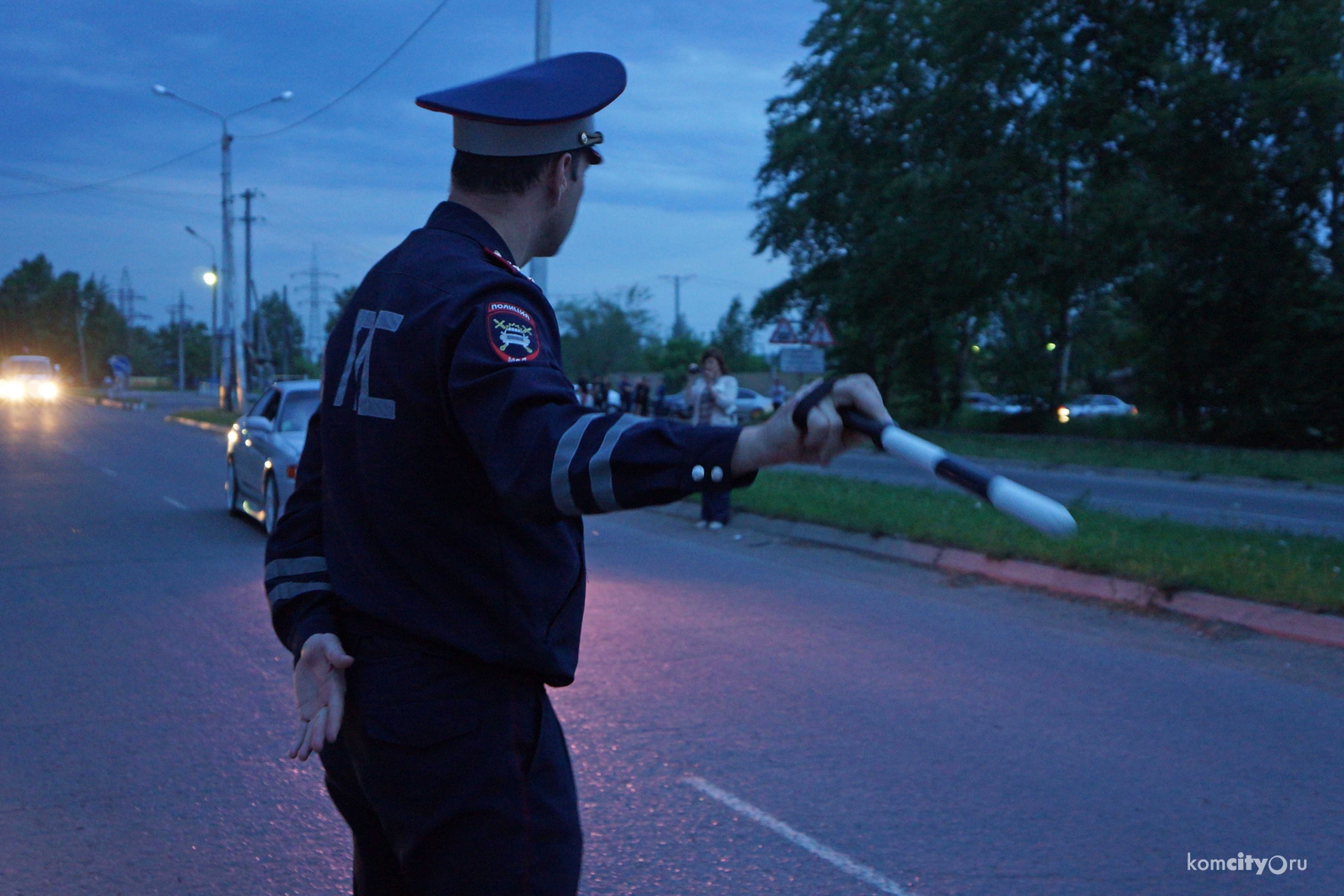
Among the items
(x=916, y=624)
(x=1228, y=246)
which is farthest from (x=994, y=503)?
(x=1228, y=246)

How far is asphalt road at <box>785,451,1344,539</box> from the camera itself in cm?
1436

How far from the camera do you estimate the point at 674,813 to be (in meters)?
4.48

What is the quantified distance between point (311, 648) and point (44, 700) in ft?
15.9

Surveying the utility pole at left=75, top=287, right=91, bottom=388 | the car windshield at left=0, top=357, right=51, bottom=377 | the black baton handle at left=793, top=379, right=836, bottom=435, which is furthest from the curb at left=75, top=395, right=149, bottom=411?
the utility pole at left=75, top=287, right=91, bottom=388

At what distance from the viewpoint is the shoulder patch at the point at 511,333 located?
1.66 metres

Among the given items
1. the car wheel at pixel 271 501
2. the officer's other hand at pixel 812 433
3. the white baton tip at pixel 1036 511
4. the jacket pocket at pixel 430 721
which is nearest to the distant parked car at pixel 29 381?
the car wheel at pixel 271 501

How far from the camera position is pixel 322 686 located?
1953 mm

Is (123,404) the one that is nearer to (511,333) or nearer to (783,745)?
(783,745)

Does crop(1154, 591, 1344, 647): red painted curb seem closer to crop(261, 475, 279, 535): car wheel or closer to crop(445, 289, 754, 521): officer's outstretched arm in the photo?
crop(445, 289, 754, 521): officer's outstretched arm

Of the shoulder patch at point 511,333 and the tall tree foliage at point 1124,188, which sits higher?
the tall tree foliage at point 1124,188

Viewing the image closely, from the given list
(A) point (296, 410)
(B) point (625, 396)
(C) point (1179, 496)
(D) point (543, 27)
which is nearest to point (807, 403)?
(A) point (296, 410)

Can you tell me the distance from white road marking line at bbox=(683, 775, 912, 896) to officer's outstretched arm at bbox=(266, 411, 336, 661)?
237 centimetres

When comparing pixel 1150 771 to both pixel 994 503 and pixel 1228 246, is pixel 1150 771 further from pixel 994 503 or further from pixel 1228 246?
pixel 1228 246

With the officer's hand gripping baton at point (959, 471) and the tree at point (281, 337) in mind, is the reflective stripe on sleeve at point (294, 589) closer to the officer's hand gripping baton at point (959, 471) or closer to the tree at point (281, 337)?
the officer's hand gripping baton at point (959, 471)
